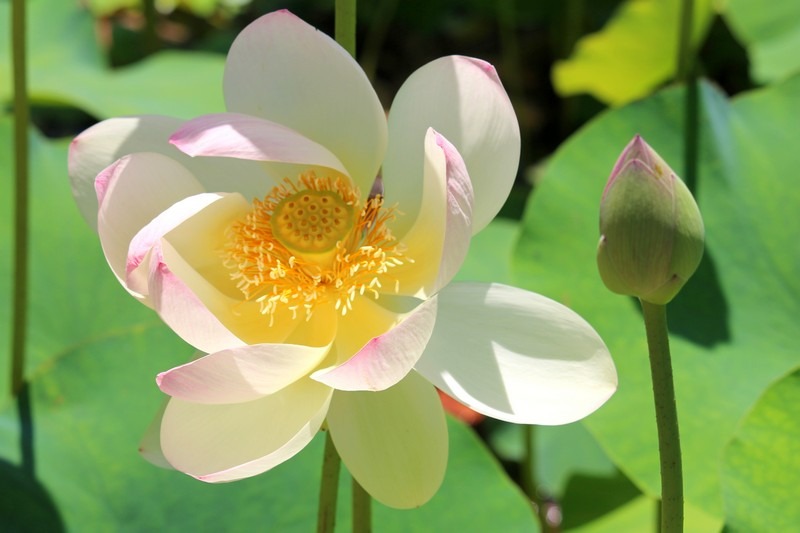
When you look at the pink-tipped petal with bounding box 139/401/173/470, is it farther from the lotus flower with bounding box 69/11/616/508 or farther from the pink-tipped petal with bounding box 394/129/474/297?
the pink-tipped petal with bounding box 394/129/474/297

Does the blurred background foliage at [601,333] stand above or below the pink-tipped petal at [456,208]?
below

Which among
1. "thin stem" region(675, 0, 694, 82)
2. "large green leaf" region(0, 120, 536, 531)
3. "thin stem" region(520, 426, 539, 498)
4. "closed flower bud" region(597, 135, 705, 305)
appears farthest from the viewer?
"thin stem" region(520, 426, 539, 498)

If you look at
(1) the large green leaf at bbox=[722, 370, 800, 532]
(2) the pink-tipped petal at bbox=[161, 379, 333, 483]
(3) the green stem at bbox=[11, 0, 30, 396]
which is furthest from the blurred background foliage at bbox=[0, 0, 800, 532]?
(2) the pink-tipped petal at bbox=[161, 379, 333, 483]

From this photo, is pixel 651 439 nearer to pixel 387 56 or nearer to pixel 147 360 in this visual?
pixel 147 360

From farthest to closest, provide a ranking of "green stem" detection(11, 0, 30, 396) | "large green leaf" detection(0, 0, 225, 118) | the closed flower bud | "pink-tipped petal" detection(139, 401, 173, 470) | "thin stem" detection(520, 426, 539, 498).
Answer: "large green leaf" detection(0, 0, 225, 118), "thin stem" detection(520, 426, 539, 498), "green stem" detection(11, 0, 30, 396), "pink-tipped petal" detection(139, 401, 173, 470), the closed flower bud

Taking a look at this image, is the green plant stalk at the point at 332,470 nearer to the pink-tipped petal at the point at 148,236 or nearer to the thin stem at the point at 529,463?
the pink-tipped petal at the point at 148,236

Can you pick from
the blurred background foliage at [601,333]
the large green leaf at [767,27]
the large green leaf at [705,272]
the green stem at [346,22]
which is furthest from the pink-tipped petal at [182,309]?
the large green leaf at [767,27]

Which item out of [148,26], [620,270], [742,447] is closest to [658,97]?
[742,447]

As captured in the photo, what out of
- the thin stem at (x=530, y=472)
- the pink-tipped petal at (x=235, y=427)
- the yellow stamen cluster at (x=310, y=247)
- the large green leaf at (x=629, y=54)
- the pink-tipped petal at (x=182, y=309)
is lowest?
the thin stem at (x=530, y=472)
